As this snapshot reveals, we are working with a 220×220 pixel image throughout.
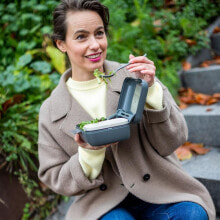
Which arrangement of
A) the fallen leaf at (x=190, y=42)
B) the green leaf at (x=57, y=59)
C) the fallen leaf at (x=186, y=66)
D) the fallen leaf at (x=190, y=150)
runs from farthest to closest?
the fallen leaf at (x=190, y=42) → the fallen leaf at (x=186, y=66) → the green leaf at (x=57, y=59) → the fallen leaf at (x=190, y=150)

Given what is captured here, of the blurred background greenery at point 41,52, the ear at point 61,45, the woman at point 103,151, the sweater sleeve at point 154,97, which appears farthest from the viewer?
the blurred background greenery at point 41,52

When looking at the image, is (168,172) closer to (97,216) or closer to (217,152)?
(97,216)

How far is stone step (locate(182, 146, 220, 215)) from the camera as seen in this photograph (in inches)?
76.3

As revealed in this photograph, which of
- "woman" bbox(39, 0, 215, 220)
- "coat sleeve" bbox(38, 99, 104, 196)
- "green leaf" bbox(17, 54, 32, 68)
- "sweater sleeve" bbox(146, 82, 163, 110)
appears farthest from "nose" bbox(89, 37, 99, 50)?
"green leaf" bbox(17, 54, 32, 68)

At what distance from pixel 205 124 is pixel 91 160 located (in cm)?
140

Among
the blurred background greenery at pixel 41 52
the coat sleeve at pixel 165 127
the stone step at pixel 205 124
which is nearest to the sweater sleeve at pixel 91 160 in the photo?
the coat sleeve at pixel 165 127

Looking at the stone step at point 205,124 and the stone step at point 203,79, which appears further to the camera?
the stone step at point 203,79

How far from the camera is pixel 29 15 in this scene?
3441mm

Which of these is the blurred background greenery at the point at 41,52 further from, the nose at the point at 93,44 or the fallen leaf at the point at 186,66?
the nose at the point at 93,44

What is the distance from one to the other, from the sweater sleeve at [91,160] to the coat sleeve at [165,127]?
0.28 metres

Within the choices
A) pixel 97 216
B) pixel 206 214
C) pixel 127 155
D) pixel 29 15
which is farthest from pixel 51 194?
pixel 29 15

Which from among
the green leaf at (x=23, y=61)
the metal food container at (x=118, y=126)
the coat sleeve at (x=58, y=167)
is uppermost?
the metal food container at (x=118, y=126)

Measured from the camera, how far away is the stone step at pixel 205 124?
7.80 ft

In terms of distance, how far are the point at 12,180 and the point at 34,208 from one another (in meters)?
0.31
